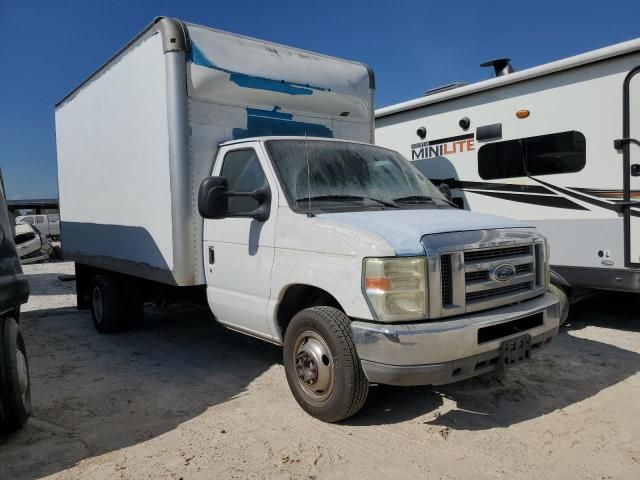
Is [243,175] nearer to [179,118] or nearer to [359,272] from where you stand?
[179,118]

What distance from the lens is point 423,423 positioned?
3809 mm

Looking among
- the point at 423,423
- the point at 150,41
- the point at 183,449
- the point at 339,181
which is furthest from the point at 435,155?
the point at 183,449

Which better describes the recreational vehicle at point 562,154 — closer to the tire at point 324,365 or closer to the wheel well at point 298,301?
the wheel well at point 298,301

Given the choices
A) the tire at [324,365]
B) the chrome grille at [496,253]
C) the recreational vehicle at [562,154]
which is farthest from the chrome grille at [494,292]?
the recreational vehicle at [562,154]

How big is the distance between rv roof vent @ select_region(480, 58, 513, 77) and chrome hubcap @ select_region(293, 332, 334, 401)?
556 centimetres

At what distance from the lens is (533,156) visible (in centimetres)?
669

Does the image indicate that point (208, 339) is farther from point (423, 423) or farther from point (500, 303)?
point (500, 303)

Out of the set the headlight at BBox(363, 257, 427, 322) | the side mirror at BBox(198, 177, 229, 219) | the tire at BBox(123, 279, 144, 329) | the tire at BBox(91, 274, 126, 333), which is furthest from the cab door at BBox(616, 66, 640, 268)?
the tire at BBox(91, 274, 126, 333)

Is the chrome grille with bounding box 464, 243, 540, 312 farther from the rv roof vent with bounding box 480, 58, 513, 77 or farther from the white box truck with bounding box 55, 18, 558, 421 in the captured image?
the rv roof vent with bounding box 480, 58, 513, 77

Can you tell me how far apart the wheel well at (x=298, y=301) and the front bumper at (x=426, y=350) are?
24.6 inches

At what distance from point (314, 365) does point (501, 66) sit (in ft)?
19.4

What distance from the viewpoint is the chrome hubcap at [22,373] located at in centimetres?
361

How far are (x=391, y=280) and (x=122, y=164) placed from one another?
4032mm

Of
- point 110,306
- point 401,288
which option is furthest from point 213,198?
point 110,306
